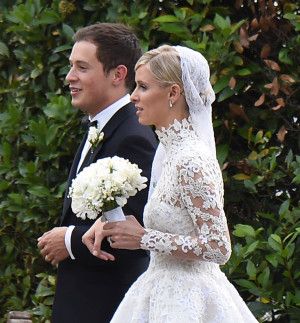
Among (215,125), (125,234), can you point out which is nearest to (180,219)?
(125,234)

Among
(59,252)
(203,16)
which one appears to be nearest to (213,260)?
(59,252)

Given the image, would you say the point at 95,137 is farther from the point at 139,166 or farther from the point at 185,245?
the point at 185,245

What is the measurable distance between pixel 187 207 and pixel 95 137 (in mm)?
798

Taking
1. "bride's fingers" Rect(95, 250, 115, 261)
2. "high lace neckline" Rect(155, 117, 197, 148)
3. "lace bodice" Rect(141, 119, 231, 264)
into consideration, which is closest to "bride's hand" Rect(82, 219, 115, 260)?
"bride's fingers" Rect(95, 250, 115, 261)

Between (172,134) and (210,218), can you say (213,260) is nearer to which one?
(210,218)

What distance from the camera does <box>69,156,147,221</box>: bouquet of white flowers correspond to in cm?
438

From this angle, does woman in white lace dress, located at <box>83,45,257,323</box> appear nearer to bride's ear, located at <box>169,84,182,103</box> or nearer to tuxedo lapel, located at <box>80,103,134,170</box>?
bride's ear, located at <box>169,84,182,103</box>

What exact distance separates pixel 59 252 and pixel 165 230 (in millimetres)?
704

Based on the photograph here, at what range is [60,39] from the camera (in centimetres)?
640

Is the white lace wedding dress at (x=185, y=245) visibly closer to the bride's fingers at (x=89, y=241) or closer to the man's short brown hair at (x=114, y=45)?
the bride's fingers at (x=89, y=241)

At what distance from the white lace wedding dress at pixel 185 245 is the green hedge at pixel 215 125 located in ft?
2.95

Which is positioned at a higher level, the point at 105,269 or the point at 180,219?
the point at 180,219

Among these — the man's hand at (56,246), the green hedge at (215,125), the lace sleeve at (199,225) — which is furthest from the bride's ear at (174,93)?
the green hedge at (215,125)

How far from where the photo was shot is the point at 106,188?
172 inches
